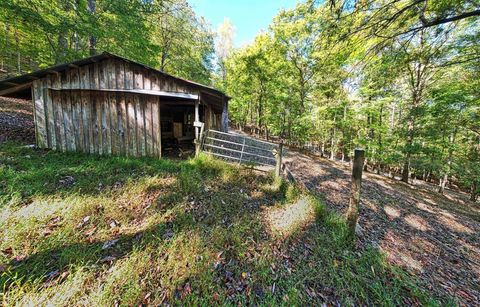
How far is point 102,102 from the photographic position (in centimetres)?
652

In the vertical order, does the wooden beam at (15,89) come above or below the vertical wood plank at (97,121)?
above

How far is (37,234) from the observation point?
274 centimetres

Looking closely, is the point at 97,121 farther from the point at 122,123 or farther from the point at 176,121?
the point at 176,121

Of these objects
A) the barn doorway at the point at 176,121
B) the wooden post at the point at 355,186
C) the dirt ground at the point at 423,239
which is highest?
the barn doorway at the point at 176,121

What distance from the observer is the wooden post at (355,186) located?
3391 millimetres

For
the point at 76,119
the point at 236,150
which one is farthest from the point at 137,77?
the point at 236,150

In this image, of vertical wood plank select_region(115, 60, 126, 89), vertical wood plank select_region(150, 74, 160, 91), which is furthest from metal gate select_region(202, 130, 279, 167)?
vertical wood plank select_region(115, 60, 126, 89)

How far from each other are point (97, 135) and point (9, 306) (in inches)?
239

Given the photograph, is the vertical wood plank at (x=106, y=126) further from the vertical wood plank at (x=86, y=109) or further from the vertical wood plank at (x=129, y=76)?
the vertical wood plank at (x=129, y=76)

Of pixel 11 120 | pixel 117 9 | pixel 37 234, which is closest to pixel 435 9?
pixel 37 234

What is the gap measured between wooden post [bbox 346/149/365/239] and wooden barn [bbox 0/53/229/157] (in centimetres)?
507

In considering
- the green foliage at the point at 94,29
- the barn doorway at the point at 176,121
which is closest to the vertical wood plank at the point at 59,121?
the green foliage at the point at 94,29

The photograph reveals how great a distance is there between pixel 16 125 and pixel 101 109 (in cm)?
535

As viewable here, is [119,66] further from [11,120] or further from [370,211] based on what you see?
[370,211]
